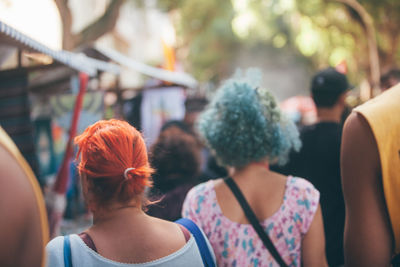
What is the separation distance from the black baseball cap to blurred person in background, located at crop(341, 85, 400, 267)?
6.31 feet

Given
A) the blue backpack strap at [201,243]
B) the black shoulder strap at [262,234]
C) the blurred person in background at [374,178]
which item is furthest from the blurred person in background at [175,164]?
the blurred person in background at [374,178]

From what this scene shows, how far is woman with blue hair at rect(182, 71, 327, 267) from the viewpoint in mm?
2023

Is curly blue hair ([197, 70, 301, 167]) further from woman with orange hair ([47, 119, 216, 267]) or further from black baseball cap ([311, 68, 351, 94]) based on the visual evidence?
black baseball cap ([311, 68, 351, 94])

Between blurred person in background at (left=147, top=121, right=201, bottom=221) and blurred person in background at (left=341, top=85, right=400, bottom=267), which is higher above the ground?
blurred person in background at (left=341, top=85, right=400, bottom=267)

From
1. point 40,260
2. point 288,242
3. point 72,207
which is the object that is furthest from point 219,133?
point 72,207

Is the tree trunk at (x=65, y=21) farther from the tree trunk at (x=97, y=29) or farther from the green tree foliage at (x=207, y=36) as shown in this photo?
the green tree foliage at (x=207, y=36)

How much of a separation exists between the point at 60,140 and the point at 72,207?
1.30 m

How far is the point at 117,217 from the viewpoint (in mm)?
1614

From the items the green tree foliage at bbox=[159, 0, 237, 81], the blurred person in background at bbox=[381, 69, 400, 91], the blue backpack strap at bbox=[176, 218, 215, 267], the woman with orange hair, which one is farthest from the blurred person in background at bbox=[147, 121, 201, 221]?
the green tree foliage at bbox=[159, 0, 237, 81]

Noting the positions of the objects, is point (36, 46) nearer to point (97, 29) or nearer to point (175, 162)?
point (175, 162)

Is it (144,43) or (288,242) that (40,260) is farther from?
(144,43)

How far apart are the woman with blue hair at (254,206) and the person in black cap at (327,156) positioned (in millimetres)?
665

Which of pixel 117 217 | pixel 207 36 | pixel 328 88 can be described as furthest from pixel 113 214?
pixel 207 36

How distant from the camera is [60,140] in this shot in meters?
5.88
